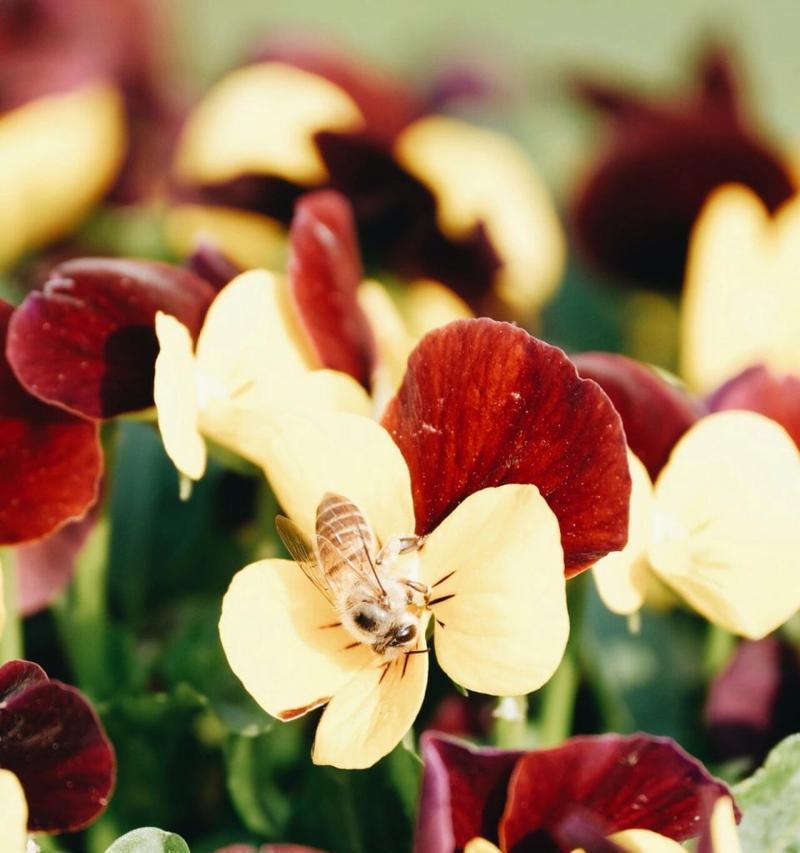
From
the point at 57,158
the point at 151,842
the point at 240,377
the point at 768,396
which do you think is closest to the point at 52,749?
the point at 151,842

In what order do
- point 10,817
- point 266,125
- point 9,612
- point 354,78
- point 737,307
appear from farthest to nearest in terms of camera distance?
point 354,78 < point 266,125 < point 737,307 < point 9,612 < point 10,817

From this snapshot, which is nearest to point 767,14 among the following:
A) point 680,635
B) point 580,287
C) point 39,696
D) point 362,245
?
point 580,287

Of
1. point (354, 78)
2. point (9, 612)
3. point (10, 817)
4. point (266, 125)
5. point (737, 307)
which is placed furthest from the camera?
point (354, 78)

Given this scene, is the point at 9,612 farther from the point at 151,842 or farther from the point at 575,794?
the point at 575,794

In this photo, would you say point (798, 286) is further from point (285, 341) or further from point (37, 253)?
point (37, 253)

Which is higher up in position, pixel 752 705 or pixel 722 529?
pixel 722 529

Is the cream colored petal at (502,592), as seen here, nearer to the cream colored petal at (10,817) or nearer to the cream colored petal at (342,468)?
the cream colored petal at (342,468)
